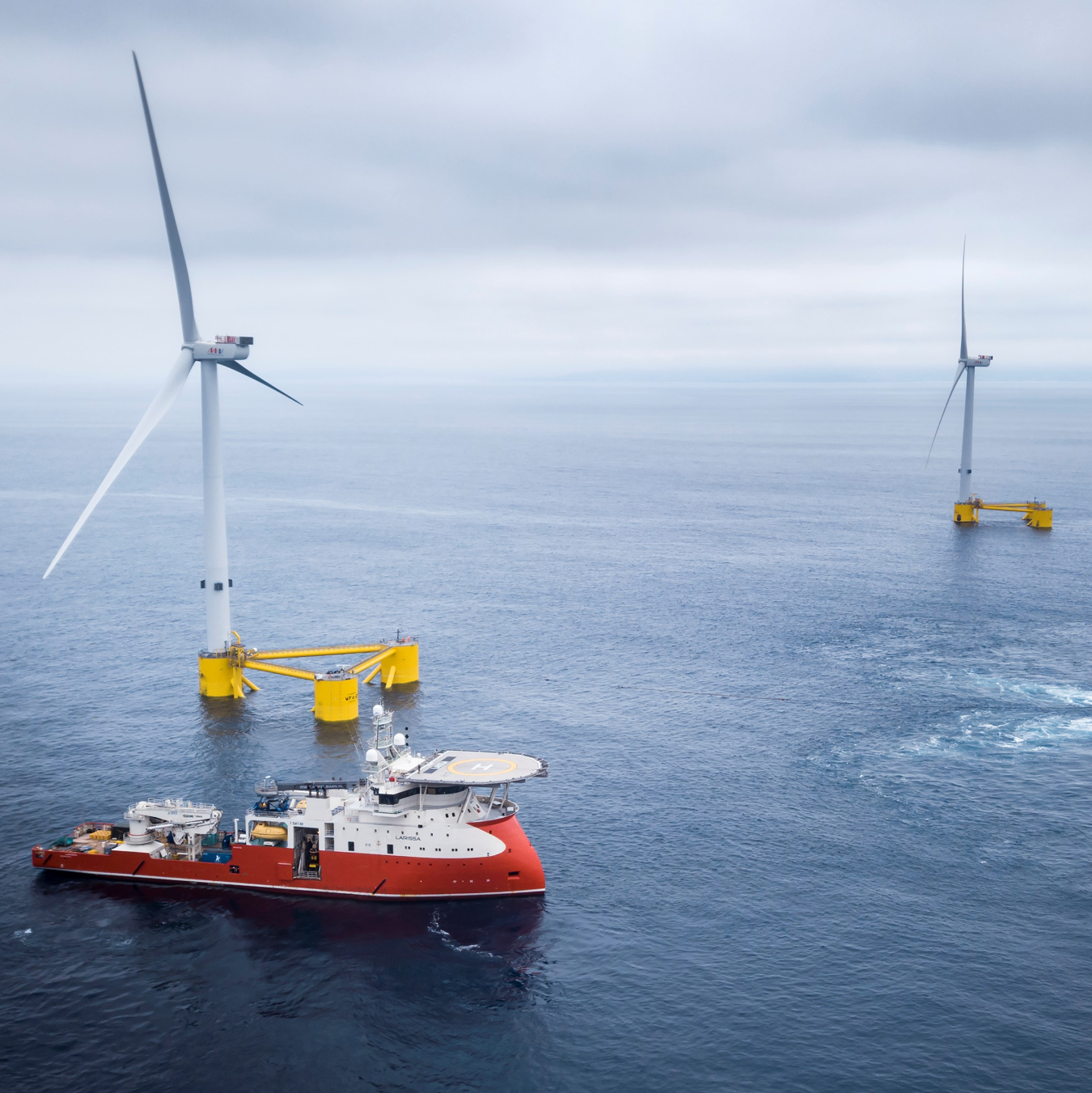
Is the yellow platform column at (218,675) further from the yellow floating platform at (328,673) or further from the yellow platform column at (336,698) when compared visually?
the yellow platform column at (336,698)

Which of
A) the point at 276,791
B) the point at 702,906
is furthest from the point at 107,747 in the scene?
the point at 702,906

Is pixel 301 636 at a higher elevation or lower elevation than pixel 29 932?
higher

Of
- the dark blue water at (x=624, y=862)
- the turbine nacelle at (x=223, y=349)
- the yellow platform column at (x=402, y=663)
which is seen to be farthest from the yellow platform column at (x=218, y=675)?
the turbine nacelle at (x=223, y=349)

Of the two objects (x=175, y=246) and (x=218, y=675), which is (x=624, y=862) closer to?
(x=218, y=675)

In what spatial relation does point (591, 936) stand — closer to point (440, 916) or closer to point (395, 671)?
point (440, 916)

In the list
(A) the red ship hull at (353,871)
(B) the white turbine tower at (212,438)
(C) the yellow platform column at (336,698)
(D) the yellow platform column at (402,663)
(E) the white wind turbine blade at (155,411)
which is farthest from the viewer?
(D) the yellow platform column at (402,663)

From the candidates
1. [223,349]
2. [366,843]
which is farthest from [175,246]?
[366,843]
